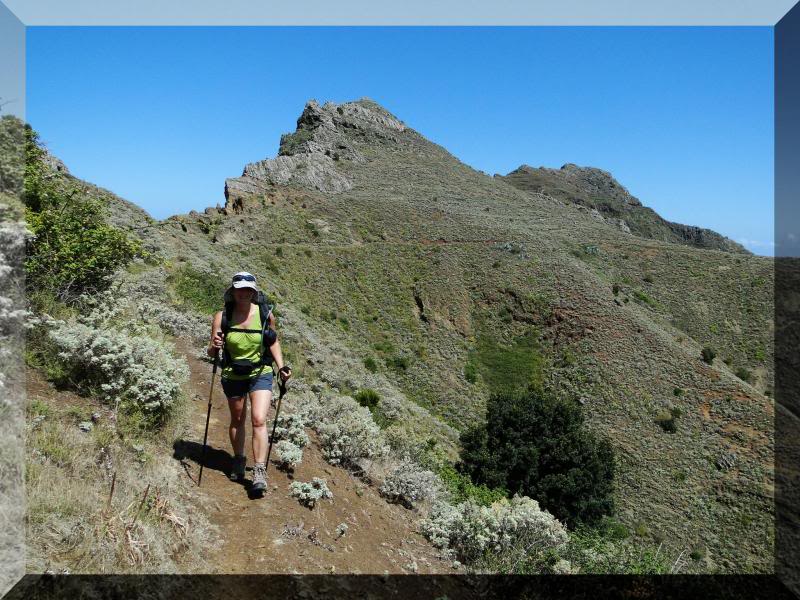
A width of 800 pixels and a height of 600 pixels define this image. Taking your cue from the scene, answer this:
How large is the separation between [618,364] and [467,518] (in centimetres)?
2804

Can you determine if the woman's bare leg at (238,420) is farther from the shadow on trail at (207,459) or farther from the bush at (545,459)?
the bush at (545,459)

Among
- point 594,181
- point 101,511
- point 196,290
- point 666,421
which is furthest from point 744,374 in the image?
point 594,181

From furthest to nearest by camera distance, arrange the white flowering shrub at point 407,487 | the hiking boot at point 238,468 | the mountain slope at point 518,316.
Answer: the mountain slope at point 518,316
the white flowering shrub at point 407,487
the hiking boot at point 238,468

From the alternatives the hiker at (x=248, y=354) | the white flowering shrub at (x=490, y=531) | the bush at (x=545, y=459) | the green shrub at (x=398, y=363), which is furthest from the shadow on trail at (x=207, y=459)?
the green shrub at (x=398, y=363)

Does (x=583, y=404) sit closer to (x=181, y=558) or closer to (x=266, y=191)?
(x=181, y=558)

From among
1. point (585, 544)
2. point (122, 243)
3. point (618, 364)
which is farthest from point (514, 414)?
point (122, 243)

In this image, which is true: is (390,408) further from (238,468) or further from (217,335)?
(217,335)

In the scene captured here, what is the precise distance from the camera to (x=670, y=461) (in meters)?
24.9

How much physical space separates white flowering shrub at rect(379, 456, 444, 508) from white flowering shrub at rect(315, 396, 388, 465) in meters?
0.51

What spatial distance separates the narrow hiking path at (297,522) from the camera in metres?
4.07

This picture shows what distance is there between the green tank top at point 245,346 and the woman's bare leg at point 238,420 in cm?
A: 25

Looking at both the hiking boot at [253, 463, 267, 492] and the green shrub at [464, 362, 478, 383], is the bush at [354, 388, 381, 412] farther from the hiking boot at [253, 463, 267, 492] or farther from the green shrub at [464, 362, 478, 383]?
the green shrub at [464, 362, 478, 383]

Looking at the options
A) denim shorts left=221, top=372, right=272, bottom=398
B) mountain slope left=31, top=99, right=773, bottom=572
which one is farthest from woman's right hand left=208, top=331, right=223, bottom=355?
mountain slope left=31, top=99, right=773, bottom=572

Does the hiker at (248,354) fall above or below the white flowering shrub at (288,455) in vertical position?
above
